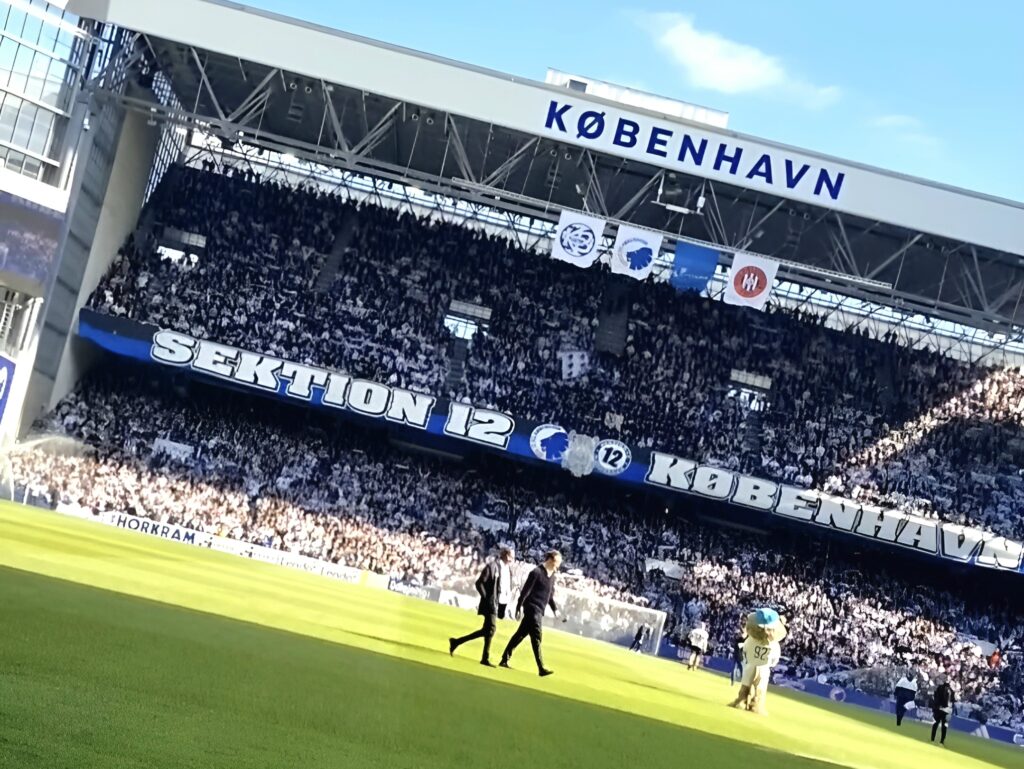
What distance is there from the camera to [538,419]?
1663 inches

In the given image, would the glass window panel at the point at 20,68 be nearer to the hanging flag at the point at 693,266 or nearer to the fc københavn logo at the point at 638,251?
the fc københavn logo at the point at 638,251

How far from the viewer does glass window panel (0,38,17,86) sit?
34.6m

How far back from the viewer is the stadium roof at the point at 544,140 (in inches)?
1415

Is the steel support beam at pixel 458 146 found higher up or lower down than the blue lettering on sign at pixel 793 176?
lower down

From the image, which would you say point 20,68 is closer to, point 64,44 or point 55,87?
point 55,87

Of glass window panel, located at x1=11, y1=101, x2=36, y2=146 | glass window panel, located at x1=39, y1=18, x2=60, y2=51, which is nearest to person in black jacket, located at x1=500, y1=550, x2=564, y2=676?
glass window panel, located at x1=11, y1=101, x2=36, y2=146

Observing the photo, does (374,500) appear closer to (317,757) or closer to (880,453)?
(880,453)

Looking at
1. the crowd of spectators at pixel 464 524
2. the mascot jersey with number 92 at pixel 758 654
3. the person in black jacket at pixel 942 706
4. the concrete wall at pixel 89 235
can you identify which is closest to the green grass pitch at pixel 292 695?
the mascot jersey with number 92 at pixel 758 654

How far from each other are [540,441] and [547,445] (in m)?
0.27

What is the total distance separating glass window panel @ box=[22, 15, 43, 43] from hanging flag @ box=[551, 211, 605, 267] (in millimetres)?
16089

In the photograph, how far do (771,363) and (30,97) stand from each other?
27227 mm

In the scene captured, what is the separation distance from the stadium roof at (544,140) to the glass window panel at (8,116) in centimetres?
320

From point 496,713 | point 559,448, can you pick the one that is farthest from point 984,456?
point 496,713

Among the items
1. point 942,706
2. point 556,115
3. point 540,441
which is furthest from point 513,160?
point 942,706
